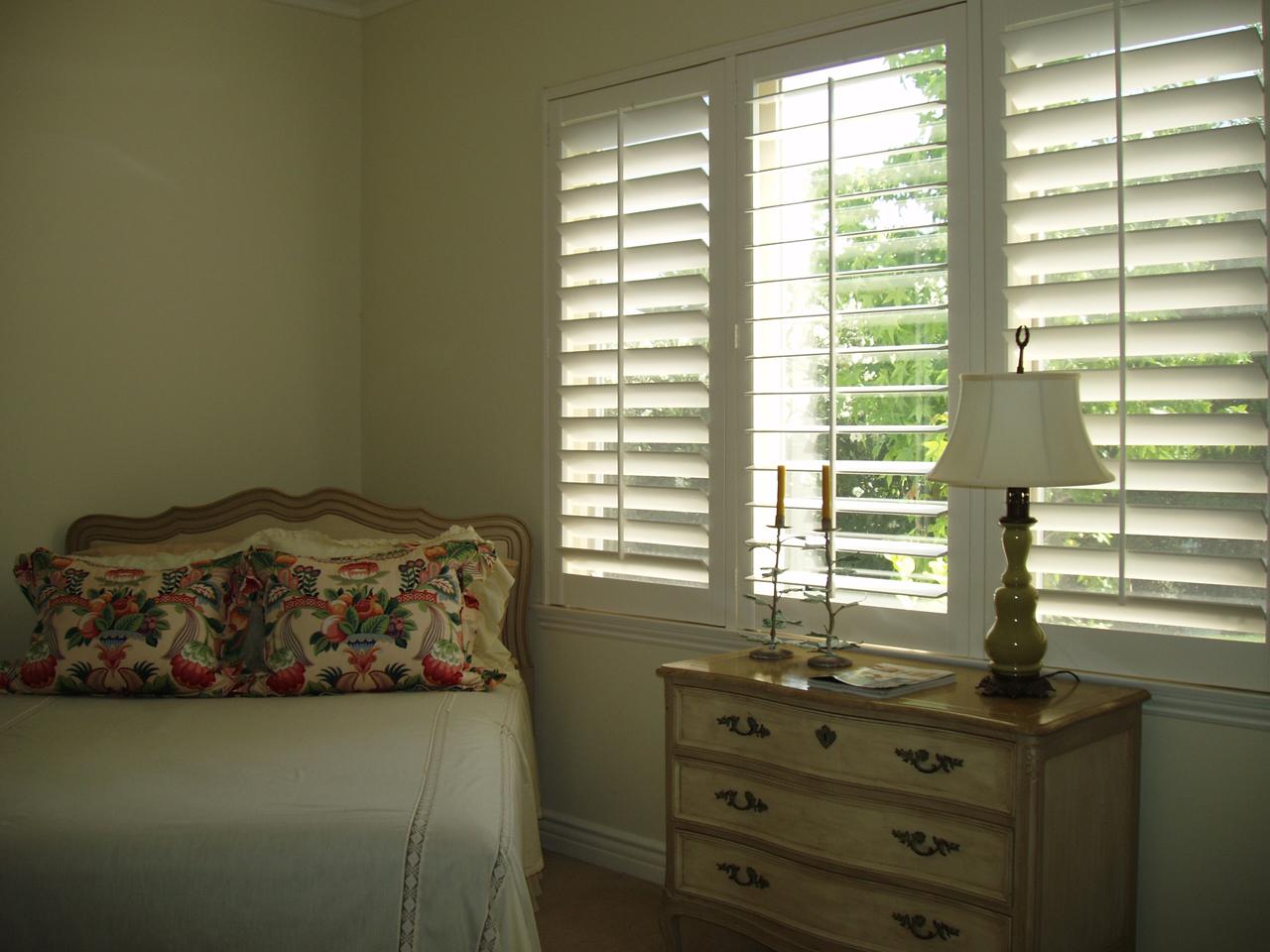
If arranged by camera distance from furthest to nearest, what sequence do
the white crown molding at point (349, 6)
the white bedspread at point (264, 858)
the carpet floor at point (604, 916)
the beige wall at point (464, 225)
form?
1. the white crown molding at point (349, 6)
2. the beige wall at point (464, 225)
3. the carpet floor at point (604, 916)
4. the white bedspread at point (264, 858)

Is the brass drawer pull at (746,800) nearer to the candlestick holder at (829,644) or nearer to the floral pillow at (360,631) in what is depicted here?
the candlestick holder at (829,644)

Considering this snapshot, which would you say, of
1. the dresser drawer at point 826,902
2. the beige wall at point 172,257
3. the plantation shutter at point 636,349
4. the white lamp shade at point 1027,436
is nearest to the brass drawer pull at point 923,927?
the dresser drawer at point 826,902

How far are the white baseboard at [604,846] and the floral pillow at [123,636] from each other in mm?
1092

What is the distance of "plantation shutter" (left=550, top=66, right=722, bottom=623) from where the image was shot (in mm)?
3010

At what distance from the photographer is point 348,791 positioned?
2154 mm

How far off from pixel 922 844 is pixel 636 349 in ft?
5.06

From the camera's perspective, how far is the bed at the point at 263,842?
197cm

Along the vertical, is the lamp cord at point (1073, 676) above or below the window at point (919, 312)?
below

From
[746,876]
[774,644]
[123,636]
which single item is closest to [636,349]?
[774,644]

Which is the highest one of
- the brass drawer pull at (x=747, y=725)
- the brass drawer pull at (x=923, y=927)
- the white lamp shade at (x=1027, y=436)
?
the white lamp shade at (x=1027, y=436)

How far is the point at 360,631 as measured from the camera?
113 inches

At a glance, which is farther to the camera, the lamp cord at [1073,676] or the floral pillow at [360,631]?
the floral pillow at [360,631]

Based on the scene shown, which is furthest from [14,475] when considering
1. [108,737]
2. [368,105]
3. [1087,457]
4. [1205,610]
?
[1205,610]

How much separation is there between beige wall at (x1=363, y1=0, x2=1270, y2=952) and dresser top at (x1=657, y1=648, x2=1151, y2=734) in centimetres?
60
